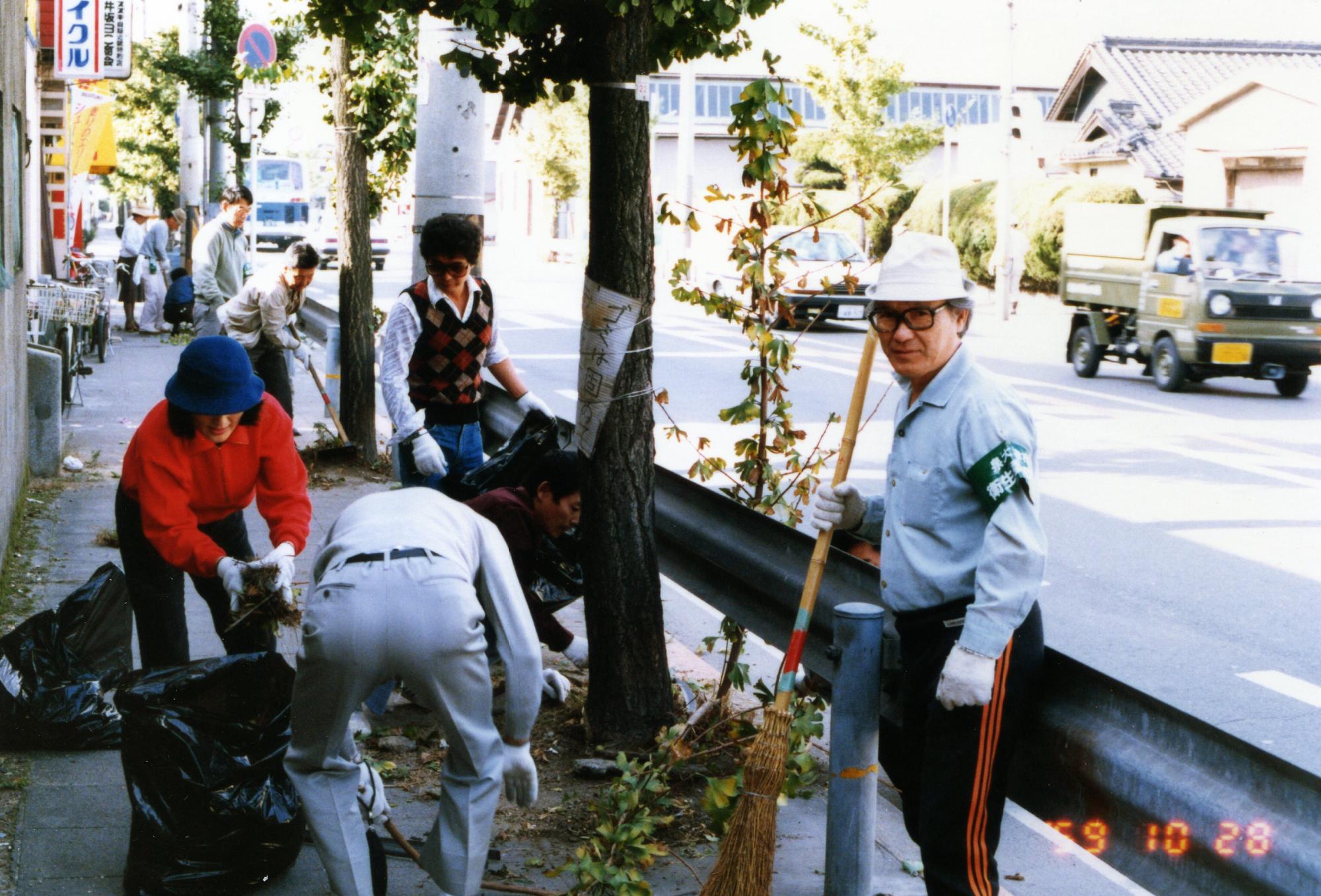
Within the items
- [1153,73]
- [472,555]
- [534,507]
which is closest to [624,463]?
[534,507]

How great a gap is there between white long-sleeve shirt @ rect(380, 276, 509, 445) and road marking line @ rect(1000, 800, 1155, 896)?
8.97 feet

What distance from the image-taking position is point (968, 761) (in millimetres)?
3262

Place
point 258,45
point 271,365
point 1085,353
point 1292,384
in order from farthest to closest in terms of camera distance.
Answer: point 1085,353 < point 1292,384 < point 258,45 < point 271,365

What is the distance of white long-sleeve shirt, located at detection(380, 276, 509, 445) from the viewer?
240 inches

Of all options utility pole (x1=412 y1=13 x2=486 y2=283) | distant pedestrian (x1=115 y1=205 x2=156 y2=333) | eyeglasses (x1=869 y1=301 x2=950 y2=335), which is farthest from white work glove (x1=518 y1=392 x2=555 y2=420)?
distant pedestrian (x1=115 y1=205 x2=156 y2=333)

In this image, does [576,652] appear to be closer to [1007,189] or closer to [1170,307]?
[1170,307]

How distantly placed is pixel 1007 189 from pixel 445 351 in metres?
24.6

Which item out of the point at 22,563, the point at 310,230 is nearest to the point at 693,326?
the point at 22,563

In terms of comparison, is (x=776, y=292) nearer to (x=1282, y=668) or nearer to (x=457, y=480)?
(x=457, y=480)

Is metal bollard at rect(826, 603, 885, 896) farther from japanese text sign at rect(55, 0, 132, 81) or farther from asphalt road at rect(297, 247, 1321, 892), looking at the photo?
japanese text sign at rect(55, 0, 132, 81)

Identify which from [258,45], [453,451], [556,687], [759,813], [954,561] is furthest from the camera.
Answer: [258,45]

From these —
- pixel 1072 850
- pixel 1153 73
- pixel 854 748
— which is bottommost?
pixel 1072 850

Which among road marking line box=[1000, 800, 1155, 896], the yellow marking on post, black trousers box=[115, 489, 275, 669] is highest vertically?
the yellow marking on post

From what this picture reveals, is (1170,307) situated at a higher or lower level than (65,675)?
higher
